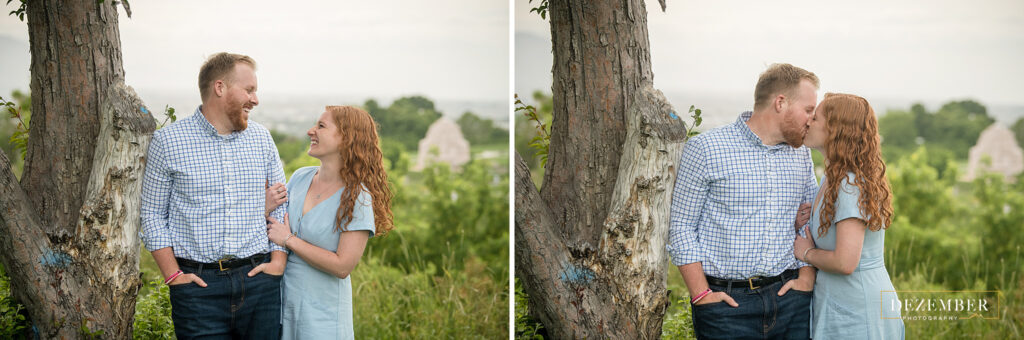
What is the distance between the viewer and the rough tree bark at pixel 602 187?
354 cm

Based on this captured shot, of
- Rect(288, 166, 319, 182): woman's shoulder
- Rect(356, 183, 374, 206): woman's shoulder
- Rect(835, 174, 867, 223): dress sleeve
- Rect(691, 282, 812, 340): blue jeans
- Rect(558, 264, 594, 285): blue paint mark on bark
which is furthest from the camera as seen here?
Rect(558, 264, 594, 285): blue paint mark on bark

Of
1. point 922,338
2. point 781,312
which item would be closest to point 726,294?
point 781,312

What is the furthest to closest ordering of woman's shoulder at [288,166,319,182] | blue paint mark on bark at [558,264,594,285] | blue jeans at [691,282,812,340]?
blue paint mark on bark at [558,264,594,285] < woman's shoulder at [288,166,319,182] < blue jeans at [691,282,812,340]

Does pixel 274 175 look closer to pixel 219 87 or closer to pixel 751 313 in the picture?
pixel 219 87

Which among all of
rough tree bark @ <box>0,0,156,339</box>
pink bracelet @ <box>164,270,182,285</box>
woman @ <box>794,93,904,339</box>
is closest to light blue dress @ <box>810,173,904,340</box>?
woman @ <box>794,93,904,339</box>

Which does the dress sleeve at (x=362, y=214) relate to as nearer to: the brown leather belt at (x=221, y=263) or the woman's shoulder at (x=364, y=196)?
the woman's shoulder at (x=364, y=196)

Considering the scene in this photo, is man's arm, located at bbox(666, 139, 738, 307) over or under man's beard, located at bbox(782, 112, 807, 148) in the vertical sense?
under

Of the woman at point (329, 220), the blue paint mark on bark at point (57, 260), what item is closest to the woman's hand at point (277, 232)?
the woman at point (329, 220)

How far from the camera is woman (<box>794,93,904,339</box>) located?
3305mm

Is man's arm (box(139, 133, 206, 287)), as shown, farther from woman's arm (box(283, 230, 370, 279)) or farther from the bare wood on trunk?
the bare wood on trunk

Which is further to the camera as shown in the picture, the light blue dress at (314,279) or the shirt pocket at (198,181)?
the light blue dress at (314,279)

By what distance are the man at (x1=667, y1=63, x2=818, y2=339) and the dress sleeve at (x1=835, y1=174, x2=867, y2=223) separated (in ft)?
0.57

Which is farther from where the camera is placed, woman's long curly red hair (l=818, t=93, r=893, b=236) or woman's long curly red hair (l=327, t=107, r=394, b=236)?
woman's long curly red hair (l=327, t=107, r=394, b=236)

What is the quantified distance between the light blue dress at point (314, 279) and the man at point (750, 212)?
1.44 m
